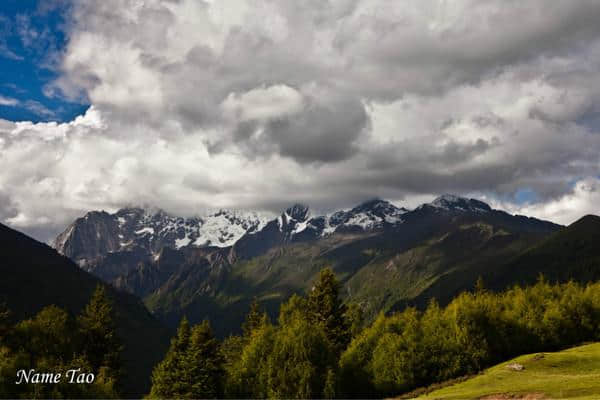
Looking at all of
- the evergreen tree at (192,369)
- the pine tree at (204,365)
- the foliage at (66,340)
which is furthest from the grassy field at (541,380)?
the foliage at (66,340)

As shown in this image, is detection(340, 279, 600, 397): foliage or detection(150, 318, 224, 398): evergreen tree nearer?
detection(150, 318, 224, 398): evergreen tree

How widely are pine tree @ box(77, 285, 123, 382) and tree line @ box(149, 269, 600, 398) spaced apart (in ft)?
24.2

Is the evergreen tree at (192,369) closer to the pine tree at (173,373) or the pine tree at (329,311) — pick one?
the pine tree at (173,373)

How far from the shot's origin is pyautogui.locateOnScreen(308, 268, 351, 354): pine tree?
315ft

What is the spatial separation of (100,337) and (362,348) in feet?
144

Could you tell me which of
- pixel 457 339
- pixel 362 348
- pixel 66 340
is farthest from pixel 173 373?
pixel 457 339

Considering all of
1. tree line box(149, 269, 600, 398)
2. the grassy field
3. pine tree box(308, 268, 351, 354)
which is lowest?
the grassy field

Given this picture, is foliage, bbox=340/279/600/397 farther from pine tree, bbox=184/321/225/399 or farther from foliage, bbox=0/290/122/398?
foliage, bbox=0/290/122/398

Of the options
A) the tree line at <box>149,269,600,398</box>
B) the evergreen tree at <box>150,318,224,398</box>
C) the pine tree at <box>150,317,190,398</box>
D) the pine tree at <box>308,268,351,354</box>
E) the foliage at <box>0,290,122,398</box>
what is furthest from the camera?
the pine tree at <box>308,268,351,354</box>

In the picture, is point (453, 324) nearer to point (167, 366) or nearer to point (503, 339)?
point (503, 339)

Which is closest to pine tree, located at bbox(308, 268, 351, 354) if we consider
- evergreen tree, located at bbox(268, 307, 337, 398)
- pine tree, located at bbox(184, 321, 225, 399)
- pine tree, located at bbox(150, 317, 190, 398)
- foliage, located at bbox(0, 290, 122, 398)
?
evergreen tree, located at bbox(268, 307, 337, 398)

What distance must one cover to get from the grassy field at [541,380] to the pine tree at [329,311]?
25281 mm

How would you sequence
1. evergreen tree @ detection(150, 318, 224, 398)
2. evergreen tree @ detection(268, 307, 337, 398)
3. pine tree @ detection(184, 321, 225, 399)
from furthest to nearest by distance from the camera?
evergreen tree @ detection(150, 318, 224, 398) → pine tree @ detection(184, 321, 225, 399) → evergreen tree @ detection(268, 307, 337, 398)

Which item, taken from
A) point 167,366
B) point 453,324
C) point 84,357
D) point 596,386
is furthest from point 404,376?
point 84,357
